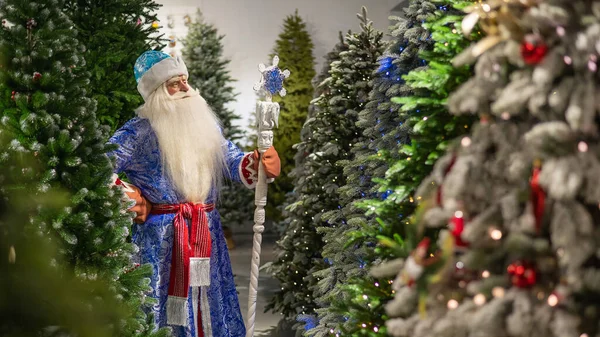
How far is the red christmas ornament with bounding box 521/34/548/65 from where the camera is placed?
4.98ft

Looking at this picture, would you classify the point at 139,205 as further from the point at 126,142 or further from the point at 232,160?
the point at 232,160

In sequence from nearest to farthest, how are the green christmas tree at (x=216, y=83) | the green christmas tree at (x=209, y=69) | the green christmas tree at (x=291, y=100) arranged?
the green christmas tree at (x=291, y=100)
the green christmas tree at (x=216, y=83)
the green christmas tree at (x=209, y=69)

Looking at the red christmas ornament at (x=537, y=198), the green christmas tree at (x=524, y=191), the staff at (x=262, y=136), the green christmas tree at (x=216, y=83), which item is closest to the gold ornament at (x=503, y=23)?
the green christmas tree at (x=524, y=191)

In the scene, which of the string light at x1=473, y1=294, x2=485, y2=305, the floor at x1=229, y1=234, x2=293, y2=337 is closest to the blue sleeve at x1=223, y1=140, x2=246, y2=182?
the floor at x1=229, y1=234, x2=293, y2=337

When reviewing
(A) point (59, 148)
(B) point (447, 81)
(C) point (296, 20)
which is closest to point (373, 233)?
(B) point (447, 81)

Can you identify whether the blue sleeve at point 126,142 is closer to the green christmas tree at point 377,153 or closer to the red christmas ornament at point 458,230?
the green christmas tree at point 377,153

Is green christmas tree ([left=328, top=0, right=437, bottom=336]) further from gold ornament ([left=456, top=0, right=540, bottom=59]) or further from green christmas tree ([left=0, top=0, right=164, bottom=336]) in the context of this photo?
green christmas tree ([left=0, top=0, right=164, bottom=336])

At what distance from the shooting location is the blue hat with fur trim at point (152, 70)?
4141 mm

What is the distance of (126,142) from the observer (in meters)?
3.98

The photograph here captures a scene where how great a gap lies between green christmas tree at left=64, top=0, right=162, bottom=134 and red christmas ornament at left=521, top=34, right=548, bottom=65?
9.00ft

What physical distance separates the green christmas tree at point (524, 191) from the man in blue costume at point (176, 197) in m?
2.56

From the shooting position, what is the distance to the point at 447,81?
2010mm

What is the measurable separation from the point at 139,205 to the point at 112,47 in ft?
2.90

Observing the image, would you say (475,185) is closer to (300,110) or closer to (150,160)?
(150,160)
